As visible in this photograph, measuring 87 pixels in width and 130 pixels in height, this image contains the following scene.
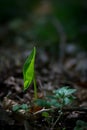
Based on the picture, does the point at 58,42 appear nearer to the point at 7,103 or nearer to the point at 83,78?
the point at 83,78

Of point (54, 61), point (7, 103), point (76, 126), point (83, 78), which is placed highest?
point (54, 61)

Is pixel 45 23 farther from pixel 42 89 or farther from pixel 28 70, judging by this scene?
pixel 28 70

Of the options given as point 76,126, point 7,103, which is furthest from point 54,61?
point 76,126

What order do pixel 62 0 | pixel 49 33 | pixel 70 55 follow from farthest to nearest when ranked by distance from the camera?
1. pixel 62 0
2. pixel 49 33
3. pixel 70 55

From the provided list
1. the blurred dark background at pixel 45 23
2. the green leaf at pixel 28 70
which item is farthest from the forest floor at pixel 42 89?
the blurred dark background at pixel 45 23

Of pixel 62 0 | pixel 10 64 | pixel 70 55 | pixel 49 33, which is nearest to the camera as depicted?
pixel 10 64

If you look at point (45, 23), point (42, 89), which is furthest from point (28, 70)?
point (45, 23)

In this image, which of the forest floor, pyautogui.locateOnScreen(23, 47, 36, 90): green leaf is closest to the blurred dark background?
the forest floor

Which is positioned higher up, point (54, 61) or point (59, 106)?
point (54, 61)
